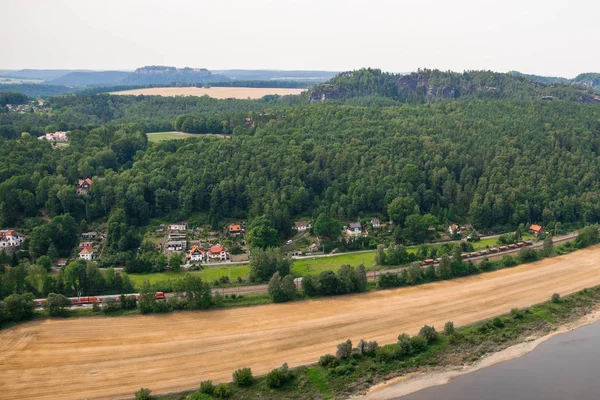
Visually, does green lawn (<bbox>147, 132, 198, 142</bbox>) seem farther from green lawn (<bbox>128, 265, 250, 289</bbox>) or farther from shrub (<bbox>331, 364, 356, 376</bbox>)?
shrub (<bbox>331, 364, 356, 376</bbox>)

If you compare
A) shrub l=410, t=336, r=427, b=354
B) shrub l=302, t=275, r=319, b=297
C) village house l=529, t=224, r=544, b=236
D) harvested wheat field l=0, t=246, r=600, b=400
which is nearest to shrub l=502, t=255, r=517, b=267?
harvested wheat field l=0, t=246, r=600, b=400

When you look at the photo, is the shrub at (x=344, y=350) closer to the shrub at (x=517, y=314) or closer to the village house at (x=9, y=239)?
the shrub at (x=517, y=314)

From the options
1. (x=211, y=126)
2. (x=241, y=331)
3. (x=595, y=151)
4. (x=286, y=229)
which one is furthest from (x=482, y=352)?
(x=211, y=126)

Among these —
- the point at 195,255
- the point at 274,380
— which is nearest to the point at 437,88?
the point at 195,255

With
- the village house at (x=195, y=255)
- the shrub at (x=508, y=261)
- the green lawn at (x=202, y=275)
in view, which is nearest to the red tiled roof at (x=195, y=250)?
the village house at (x=195, y=255)

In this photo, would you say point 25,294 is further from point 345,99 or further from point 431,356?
point 345,99

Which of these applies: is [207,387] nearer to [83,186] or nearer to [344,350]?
A: [344,350]
